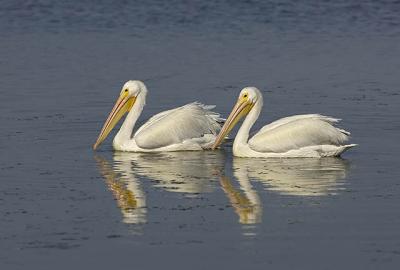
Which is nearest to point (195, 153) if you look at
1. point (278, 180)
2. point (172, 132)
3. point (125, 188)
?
point (172, 132)

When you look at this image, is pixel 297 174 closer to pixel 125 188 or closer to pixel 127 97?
pixel 125 188

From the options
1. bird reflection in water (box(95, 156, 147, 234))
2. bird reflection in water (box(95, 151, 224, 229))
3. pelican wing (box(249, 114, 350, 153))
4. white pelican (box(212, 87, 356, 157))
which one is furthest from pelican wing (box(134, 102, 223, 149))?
pelican wing (box(249, 114, 350, 153))

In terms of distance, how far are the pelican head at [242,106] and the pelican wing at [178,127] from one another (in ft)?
0.91

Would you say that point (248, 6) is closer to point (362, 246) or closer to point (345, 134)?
point (345, 134)

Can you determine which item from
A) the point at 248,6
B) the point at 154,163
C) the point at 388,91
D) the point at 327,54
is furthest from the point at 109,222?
the point at 248,6

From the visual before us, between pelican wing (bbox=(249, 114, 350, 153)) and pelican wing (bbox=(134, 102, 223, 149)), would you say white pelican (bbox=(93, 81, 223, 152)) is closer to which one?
pelican wing (bbox=(134, 102, 223, 149))

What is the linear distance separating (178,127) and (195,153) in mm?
286

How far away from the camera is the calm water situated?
764 centimetres

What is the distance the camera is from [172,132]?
11.5 m

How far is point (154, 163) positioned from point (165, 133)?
1.91 ft

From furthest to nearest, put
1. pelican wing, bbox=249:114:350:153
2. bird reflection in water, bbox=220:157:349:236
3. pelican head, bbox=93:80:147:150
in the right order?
pelican head, bbox=93:80:147:150, pelican wing, bbox=249:114:350:153, bird reflection in water, bbox=220:157:349:236

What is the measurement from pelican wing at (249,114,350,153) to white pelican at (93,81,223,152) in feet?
2.39

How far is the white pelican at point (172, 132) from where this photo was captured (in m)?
11.4

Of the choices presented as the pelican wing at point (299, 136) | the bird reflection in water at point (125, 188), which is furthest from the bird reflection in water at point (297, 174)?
the bird reflection in water at point (125, 188)
